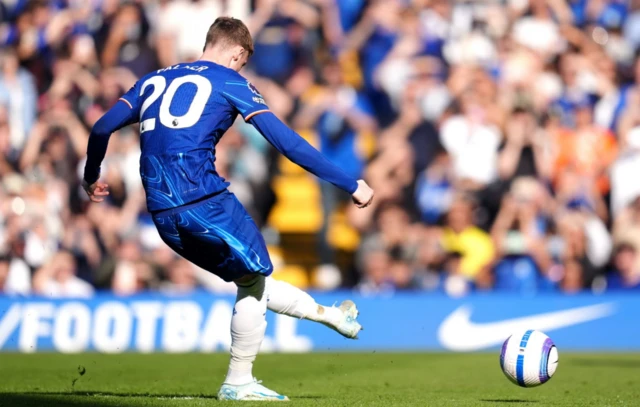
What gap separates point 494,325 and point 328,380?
15.6ft

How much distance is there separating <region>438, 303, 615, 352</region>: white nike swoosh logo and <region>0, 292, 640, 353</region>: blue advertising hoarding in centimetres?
1

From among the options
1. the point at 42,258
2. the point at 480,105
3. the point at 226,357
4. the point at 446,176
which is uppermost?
the point at 480,105

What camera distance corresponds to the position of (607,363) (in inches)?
431

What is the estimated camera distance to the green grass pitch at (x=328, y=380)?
269 inches

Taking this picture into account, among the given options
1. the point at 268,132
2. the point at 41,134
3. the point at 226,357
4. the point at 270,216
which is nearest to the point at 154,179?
the point at 268,132

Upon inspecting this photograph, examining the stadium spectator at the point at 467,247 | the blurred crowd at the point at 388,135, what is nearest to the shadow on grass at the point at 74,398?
the blurred crowd at the point at 388,135

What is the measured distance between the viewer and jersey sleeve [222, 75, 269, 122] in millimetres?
6328

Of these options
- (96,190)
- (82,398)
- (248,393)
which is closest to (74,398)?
(82,398)

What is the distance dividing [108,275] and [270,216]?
230 cm

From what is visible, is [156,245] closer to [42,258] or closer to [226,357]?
[42,258]

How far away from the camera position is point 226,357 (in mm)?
11859

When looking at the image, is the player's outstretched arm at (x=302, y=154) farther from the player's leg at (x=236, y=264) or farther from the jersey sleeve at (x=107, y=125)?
the jersey sleeve at (x=107, y=125)

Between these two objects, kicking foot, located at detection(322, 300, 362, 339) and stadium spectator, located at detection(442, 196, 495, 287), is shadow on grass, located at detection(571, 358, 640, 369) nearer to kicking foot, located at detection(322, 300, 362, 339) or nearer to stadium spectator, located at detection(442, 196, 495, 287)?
stadium spectator, located at detection(442, 196, 495, 287)

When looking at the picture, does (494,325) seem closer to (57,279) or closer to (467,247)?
(467,247)
